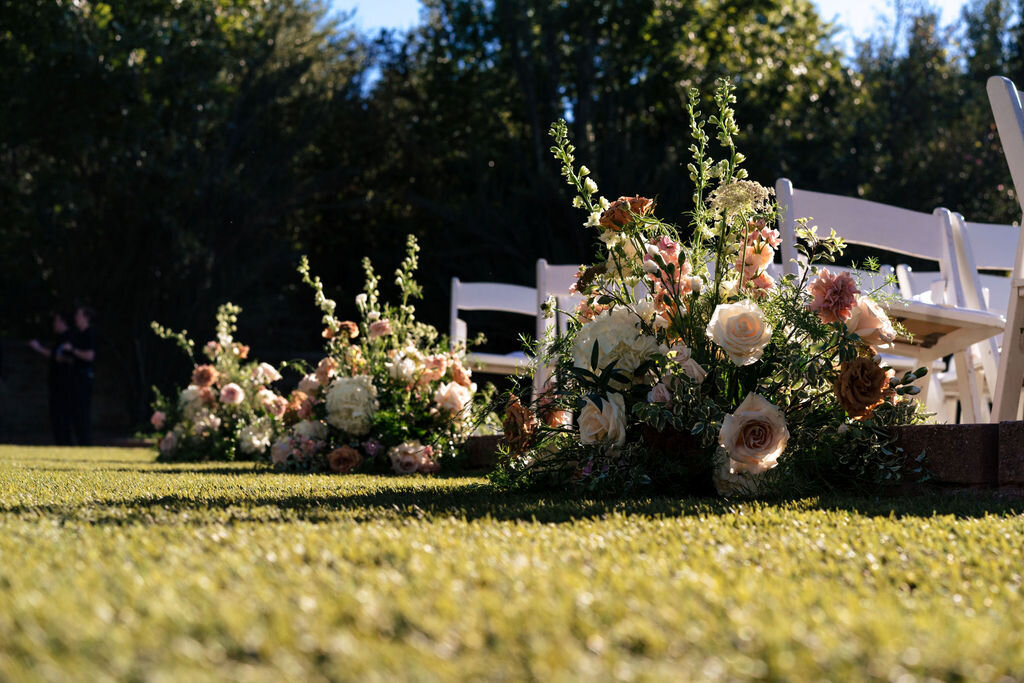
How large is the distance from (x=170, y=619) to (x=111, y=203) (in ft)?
42.4

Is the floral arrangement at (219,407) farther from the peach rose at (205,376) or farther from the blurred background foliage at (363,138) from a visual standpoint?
the blurred background foliage at (363,138)

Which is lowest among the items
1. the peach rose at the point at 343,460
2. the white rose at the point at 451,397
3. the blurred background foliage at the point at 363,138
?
the peach rose at the point at 343,460

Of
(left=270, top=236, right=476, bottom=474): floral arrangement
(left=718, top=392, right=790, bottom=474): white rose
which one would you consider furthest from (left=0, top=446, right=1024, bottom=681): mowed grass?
(left=270, top=236, right=476, bottom=474): floral arrangement

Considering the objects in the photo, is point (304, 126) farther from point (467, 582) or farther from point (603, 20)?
point (467, 582)

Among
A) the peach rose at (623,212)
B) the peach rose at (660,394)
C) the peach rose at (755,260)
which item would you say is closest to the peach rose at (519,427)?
the peach rose at (660,394)

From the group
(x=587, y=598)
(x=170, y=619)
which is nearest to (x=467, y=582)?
(x=587, y=598)

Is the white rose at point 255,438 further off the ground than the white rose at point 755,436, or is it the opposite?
the white rose at point 755,436

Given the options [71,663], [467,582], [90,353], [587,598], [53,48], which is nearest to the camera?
[71,663]

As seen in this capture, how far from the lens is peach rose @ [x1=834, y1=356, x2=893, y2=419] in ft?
8.46

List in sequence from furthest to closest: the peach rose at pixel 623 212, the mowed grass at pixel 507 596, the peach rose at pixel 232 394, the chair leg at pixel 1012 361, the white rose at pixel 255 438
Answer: the peach rose at pixel 232 394 < the white rose at pixel 255 438 < the chair leg at pixel 1012 361 < the peach rose at pixel 623 212 < the mowed grass at pixel 507 596

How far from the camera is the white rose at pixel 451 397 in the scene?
446 cm

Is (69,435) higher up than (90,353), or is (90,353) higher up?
(90,353)

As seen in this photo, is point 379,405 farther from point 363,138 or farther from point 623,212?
point 363,138

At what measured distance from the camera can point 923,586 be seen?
1377 mm
